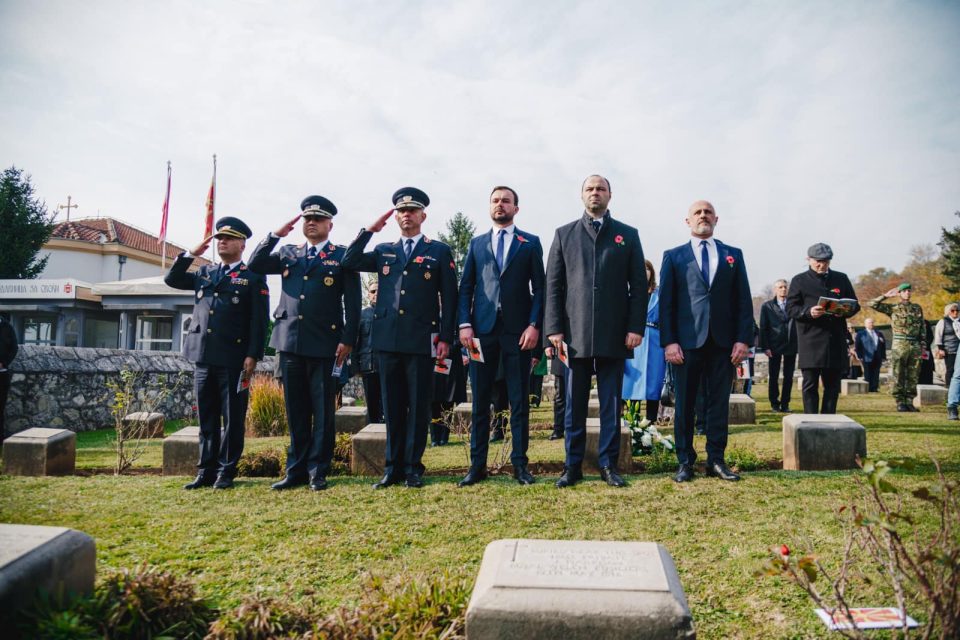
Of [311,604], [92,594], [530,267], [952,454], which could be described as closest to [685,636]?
[311,604]

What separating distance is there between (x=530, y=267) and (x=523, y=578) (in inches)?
131

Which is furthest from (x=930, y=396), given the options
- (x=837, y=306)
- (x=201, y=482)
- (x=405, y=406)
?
(x=201, y=482)

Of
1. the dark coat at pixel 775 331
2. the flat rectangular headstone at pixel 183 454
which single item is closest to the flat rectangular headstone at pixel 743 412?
the dark coat at pixel 775 331

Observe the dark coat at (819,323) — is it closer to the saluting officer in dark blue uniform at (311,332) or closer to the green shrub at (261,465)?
→ the saluting officer in dark blue uniform at (311,332)

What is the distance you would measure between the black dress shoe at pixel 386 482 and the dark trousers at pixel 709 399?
2.35m

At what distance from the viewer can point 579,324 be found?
4.80m

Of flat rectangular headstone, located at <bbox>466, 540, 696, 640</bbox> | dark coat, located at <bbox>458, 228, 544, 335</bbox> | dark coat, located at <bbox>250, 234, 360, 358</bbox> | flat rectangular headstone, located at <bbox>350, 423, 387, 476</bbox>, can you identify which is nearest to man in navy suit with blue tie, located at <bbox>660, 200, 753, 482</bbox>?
dark coat, located at <bbox>458, 228, 544, 335</bbox>

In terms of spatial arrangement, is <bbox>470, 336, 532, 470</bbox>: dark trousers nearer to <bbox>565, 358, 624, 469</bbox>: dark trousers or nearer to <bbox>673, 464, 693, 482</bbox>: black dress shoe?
<bbox>565, 358, 624, 469</bbox>: dark trousers

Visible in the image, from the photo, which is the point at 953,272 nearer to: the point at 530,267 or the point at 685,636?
the point at 530,267

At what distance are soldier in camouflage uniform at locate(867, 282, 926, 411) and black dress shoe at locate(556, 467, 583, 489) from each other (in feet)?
24.8

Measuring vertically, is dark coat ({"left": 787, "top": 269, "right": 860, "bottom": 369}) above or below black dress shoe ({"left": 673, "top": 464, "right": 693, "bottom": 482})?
above

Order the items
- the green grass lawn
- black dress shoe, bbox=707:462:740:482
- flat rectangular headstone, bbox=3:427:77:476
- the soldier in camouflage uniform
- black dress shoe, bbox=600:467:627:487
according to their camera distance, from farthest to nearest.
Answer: the soldier in camouflage uniform < flat rectangular headstone, bbox=3:427:77:476 < black dress shoe, bbox=707:462:740:482 < black dress shoe, bbox=600:467:627:487 < the green grass lawn

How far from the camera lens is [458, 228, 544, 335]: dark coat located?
500 cm

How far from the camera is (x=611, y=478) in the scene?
4.68 meters
